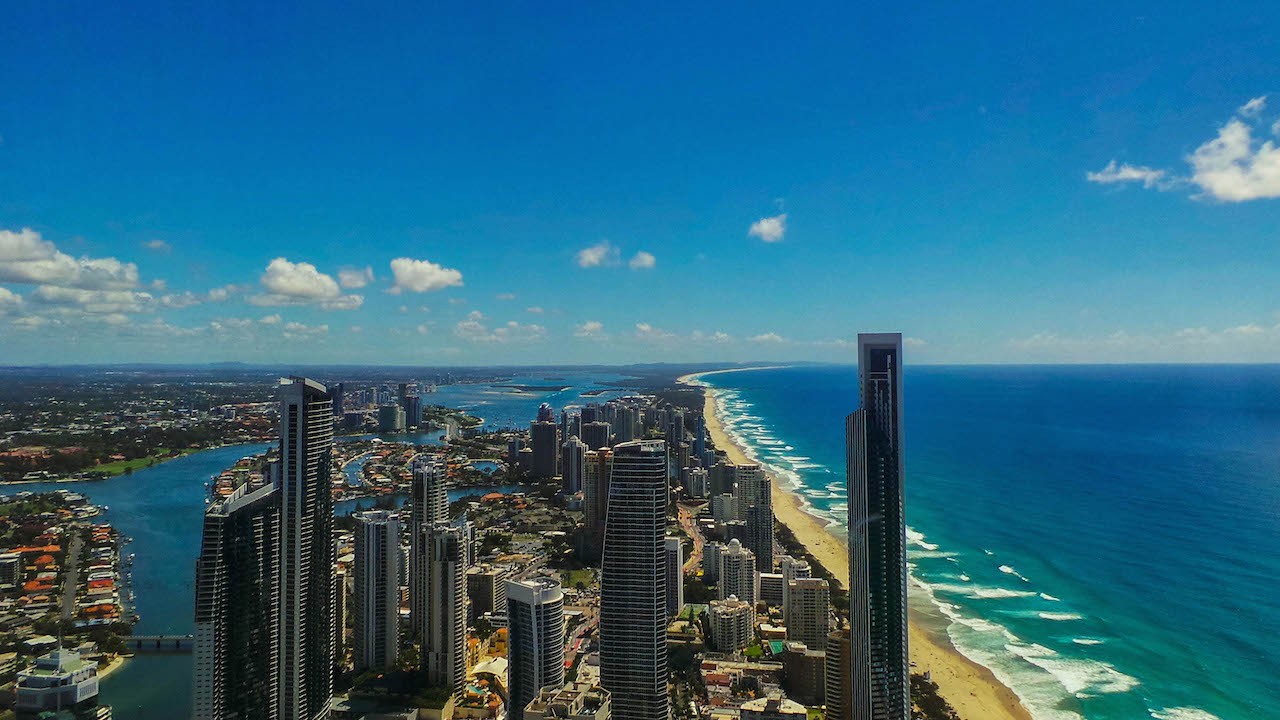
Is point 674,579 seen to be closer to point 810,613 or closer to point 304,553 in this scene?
point 810,613

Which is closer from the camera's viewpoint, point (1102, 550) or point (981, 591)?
point (981, 591)

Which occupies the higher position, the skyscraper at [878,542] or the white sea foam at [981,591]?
the skyscraper at [878,542]

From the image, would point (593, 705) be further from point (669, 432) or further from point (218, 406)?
point (218, 406)

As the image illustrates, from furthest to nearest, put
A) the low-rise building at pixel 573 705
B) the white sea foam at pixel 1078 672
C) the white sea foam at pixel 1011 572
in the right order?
the white sea foam at pixel 1011 572 → the white sea foam at pixel 1078 672 → the low-rise building at pixel 573 705

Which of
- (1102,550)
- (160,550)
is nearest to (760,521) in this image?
(1102,550)

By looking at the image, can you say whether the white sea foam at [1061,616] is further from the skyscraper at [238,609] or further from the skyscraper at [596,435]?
the skyscraper at [596,435]

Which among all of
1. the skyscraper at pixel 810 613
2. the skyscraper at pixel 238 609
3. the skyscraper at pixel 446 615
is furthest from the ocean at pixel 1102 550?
the skyscraper at pixel 238 609
